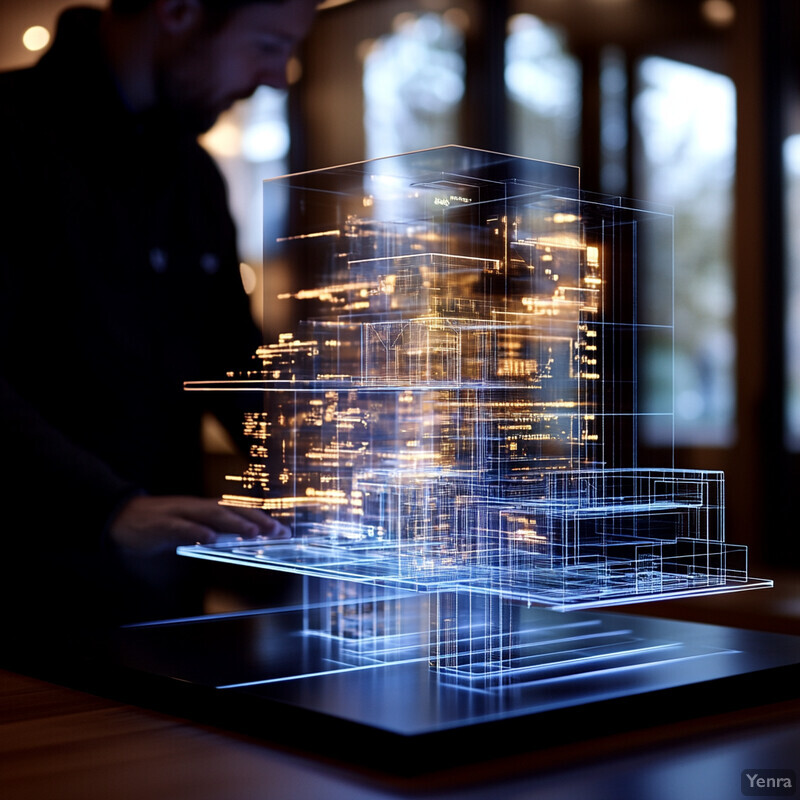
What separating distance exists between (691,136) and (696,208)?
17.0 inches

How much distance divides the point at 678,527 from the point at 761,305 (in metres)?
4.07

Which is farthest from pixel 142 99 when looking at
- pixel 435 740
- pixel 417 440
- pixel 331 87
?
pixel 435 740

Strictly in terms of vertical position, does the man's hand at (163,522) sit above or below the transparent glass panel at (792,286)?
below

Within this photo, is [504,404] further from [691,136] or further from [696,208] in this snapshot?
[691,136]

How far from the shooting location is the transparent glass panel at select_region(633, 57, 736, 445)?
7.42 meters

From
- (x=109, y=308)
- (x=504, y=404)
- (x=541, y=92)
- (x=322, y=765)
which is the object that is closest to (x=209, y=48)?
(x=109, y=308)

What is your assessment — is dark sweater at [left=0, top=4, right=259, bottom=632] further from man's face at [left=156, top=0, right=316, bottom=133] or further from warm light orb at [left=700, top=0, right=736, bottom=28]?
warm light orb at [left=700, top=0, right=736, bottom=28]

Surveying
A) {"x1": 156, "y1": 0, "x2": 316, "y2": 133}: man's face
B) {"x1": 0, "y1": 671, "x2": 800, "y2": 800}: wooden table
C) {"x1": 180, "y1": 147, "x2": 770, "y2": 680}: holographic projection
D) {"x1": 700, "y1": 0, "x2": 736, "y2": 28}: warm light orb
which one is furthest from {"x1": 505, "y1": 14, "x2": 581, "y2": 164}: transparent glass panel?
{"x1": 0, "y1": 671, "x2": 800, "y2": 800}: wooden table

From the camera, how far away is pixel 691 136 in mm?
7535

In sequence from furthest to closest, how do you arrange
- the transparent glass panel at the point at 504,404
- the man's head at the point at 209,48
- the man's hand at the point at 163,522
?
the man's head at the point at 209,48, the man's hand at the point at 163,522, the transparent glass panel at the point at 504,404

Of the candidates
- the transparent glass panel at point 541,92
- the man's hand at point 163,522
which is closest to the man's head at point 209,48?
the man's hand at point 163,522

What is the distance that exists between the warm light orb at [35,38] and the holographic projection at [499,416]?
5.13ft

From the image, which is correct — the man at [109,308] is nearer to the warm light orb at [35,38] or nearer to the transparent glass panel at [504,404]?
the warm light orb at [35,38]

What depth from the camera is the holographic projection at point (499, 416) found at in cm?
337
